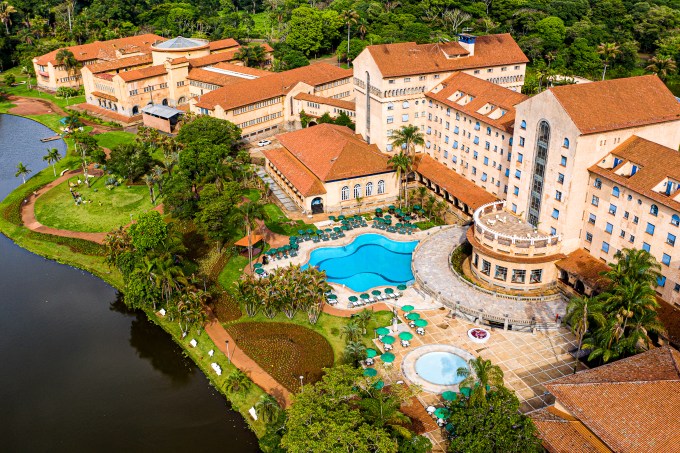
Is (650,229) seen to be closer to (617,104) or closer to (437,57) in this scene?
(617,104)

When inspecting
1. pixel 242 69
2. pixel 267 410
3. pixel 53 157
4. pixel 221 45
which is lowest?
pixel 267 410

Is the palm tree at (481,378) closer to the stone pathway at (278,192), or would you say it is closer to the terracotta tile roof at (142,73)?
the stone pathway at (278,192)

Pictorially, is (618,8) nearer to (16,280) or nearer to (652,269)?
(652,269)

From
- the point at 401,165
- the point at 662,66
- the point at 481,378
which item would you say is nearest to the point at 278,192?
the point at 401,165

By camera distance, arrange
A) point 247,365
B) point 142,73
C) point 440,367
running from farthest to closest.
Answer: point 142,73, point 247,365, point 440,367

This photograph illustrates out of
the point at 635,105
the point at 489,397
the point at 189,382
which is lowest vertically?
the point at 189,382

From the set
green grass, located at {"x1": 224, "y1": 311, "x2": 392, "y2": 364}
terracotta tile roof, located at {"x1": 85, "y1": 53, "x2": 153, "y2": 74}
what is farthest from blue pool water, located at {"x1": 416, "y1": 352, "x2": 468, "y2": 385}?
terracotta tile roof, located at {"x1": 85, "y1": 53, "x2": 153, "y2": 74}

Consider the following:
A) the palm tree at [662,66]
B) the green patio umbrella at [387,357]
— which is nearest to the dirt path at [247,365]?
the green patio umbrella at [387,357]

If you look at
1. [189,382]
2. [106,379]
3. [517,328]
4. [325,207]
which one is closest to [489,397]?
[517,328]
